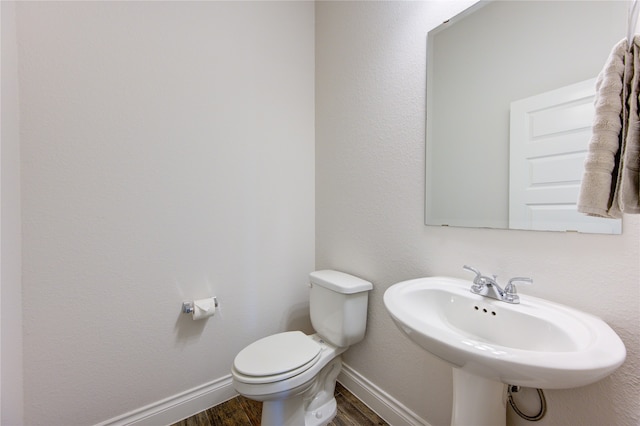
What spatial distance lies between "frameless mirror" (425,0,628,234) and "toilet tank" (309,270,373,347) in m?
0.52

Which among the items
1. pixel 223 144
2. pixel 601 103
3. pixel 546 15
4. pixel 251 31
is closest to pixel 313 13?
pixel 251 31

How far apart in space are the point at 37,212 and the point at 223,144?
82 cm

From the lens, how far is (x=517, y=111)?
891 mm

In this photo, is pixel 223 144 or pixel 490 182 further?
pixel 223 144

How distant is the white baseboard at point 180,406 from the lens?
1.19 m

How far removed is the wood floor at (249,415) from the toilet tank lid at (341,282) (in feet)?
2.21

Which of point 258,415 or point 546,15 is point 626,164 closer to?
point 546,15

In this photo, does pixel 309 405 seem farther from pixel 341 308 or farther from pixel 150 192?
pixel 150 192

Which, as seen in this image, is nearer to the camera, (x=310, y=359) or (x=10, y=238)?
(x=10, y=238)

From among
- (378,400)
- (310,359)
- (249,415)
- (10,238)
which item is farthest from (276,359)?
(10,238)

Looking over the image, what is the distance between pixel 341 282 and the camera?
1324 millimetres

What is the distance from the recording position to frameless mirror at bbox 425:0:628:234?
75 centimetres

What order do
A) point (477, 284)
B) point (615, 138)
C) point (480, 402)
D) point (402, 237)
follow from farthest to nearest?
point (402, 237)
point (477, 284)
point (480, 402)
point (615, 138)

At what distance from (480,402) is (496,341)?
188mm
